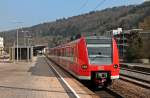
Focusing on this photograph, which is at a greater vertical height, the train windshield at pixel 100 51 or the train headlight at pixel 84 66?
the train windshield at pixel 100 51

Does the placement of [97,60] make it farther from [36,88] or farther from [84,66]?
[36,88]

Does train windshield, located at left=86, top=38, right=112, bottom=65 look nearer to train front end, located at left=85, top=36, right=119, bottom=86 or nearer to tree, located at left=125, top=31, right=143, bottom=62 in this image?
train front end, located at left=85, top=36, right=119, bottom=86

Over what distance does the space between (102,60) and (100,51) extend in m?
0.79

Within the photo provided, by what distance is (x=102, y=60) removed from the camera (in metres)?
24.2

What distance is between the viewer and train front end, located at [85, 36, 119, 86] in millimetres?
23734

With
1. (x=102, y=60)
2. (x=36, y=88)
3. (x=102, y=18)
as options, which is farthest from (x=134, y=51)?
(x=36, y=88)

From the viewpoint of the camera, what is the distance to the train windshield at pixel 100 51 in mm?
24203

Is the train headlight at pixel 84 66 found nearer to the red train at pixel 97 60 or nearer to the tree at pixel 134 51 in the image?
the red train at pixel 97 60

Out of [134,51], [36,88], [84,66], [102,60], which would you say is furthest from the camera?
[134,51]

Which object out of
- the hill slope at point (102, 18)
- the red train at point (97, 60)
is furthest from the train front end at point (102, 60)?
the hill slope at point (102, 18)

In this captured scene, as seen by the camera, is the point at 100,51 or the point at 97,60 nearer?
the point at 97,60

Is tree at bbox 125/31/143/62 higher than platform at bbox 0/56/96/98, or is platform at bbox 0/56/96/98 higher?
tree at bbox 125/31/143/62

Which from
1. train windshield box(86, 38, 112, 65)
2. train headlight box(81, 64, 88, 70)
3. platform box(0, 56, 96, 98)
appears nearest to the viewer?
platform box(0, 56, 96, 98)

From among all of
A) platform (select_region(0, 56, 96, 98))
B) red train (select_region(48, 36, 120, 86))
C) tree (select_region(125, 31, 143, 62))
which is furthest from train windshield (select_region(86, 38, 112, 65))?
tree (select_region(125, 31, 143, 62))
